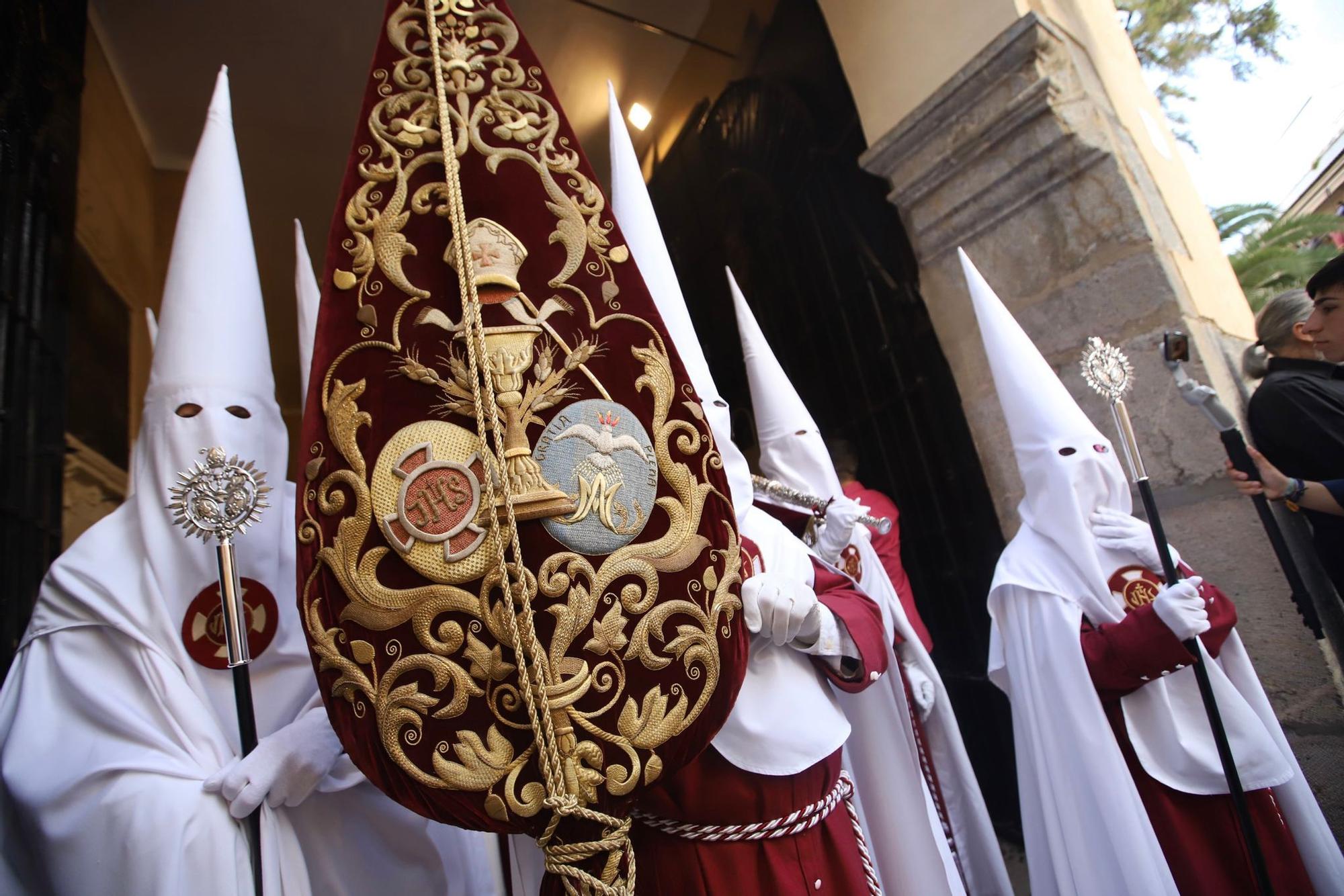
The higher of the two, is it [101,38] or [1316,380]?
[101,38]

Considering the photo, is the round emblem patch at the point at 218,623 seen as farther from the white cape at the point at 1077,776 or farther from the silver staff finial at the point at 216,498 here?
the white cape at the point at 1077,776

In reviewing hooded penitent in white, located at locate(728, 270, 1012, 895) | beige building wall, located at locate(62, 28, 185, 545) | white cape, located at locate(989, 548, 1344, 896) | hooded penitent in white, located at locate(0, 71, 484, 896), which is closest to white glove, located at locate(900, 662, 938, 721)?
hooded penitent in white, located at locate(728, 270, 1012, 895)

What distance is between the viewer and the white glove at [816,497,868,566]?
8.56ft

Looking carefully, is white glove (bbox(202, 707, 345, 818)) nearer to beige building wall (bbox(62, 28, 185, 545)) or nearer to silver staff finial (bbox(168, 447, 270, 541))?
silver staff finial (bbox(168, 447, 270, 541))

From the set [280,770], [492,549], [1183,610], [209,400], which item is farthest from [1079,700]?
[209,400]

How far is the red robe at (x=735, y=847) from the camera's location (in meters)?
1.31

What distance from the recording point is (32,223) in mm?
2611

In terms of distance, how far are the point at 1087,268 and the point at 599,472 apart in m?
2.61

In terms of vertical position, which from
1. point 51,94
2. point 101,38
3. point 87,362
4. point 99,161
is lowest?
point 87,362

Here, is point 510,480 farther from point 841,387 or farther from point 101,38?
point 101,38

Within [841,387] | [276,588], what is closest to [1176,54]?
[841,387]

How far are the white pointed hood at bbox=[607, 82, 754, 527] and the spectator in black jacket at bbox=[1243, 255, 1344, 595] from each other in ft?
6.59

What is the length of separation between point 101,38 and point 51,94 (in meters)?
1.70

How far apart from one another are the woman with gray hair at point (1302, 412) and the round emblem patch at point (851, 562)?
1.43m
